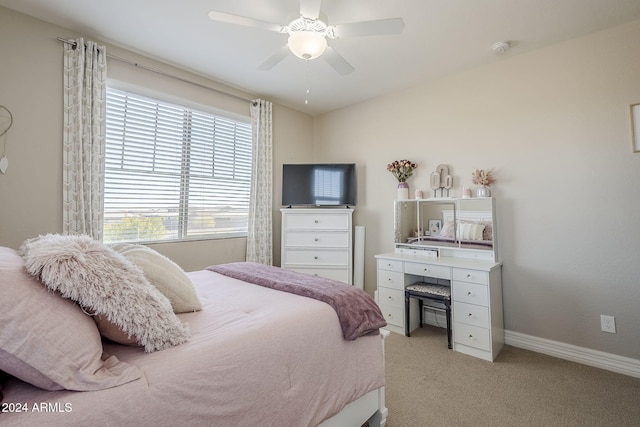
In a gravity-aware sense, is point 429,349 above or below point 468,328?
below

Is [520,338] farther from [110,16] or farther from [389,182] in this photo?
[110,16]

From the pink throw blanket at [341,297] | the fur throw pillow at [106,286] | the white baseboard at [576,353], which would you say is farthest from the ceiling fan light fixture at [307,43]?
the white baseboard at [576,353]

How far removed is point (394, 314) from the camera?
9.53 feet

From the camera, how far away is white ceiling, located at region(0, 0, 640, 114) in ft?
6.66

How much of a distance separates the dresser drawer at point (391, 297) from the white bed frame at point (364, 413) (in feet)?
4.42

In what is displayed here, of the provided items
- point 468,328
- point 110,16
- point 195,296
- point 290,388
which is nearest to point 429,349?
point 468,328

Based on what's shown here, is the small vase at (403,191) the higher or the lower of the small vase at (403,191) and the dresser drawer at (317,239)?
the higher

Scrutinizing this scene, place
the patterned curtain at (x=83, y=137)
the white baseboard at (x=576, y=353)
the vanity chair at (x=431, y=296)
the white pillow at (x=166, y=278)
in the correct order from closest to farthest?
the white pillow at (x=166, y=278)
the white baseboard at (x=576, y=353)
the patterned curtain at (x=83, y=137)
the vanity chair at (x=431, y=296)

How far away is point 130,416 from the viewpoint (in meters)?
0.73

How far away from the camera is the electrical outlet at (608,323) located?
2186 millimetres

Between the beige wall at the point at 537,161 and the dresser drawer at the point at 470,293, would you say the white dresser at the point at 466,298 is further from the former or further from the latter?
the beige wall at the point at 537,161

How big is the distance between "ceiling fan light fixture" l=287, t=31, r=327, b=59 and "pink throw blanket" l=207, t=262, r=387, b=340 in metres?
1.48

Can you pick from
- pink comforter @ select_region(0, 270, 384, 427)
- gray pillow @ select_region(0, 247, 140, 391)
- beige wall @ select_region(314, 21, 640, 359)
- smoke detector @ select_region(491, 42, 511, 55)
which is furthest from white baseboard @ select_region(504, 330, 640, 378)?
gray pillow @ select_region(0, 247, 140, 391)

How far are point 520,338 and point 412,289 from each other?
3.34 ft
